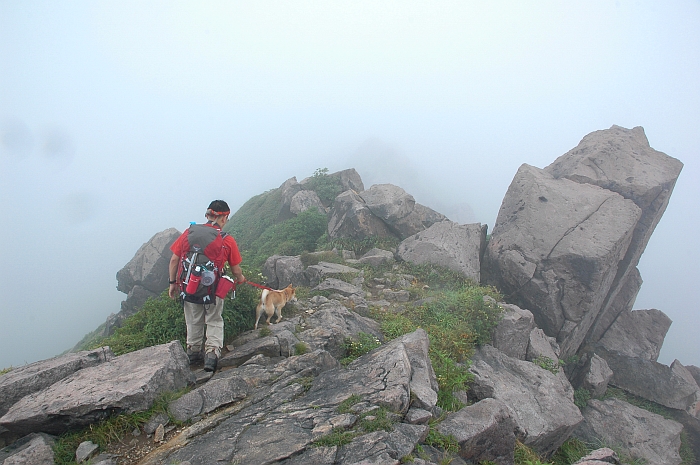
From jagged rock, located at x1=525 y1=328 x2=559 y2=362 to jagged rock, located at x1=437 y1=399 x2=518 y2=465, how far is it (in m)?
5.56

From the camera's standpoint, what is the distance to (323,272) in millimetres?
14672

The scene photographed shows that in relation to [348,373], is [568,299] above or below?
below

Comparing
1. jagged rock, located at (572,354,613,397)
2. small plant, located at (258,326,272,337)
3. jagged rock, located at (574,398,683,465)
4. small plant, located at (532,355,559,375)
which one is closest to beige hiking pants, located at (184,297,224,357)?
small plant, located at (258,326,272,337)

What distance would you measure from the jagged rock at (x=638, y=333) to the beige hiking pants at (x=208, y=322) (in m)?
17.2

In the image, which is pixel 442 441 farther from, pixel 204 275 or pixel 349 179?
pixel 349 179

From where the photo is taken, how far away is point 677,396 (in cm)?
1553

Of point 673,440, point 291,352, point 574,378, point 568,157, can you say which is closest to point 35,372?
point 291,352

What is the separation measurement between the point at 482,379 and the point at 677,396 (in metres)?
11.8

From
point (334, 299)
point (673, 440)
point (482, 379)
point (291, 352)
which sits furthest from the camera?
point (673, 440)

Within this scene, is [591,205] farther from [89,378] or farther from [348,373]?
[89,378]

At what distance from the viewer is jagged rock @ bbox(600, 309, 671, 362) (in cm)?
1827

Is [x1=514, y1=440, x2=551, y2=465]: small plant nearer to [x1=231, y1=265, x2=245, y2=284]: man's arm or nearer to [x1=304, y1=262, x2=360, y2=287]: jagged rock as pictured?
[x1=231, y1=265, x2=245, y2=284]: man's arm

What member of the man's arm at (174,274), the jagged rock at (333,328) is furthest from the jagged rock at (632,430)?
the man's arm at (174,274)

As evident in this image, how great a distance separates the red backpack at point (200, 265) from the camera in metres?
6.96
